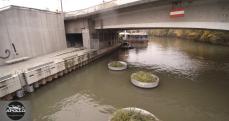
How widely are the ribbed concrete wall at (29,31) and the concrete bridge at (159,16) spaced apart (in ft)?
11.5

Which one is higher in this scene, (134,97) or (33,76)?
(33,76)

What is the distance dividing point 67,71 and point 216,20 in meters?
13.4

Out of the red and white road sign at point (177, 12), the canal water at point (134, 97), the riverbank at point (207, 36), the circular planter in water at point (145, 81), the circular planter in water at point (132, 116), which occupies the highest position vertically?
the red and white road sign at point (177, 12)

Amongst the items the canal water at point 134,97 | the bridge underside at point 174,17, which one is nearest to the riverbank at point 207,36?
the canal water at point 134,97

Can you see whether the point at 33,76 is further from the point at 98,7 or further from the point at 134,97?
the point at 98,7

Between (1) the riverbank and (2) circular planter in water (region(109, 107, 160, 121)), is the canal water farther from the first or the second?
(1) the riverbank

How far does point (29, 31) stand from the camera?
577 inches

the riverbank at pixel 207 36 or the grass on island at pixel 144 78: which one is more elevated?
the riverbank at pixel 207 36

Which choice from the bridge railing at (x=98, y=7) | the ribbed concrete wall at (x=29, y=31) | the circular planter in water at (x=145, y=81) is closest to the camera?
the circular planter in water at (x=145, y=81)

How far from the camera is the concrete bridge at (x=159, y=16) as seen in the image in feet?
25.4

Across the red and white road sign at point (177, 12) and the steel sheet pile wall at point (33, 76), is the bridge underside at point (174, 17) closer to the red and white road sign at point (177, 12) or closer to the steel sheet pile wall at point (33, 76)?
the red and white road sign at point (177, 12)

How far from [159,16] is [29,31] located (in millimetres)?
14380

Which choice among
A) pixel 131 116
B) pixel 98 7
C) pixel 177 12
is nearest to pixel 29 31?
pixel 98 7

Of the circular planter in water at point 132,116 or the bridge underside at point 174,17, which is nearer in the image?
the circular planter in water at point 132,116
